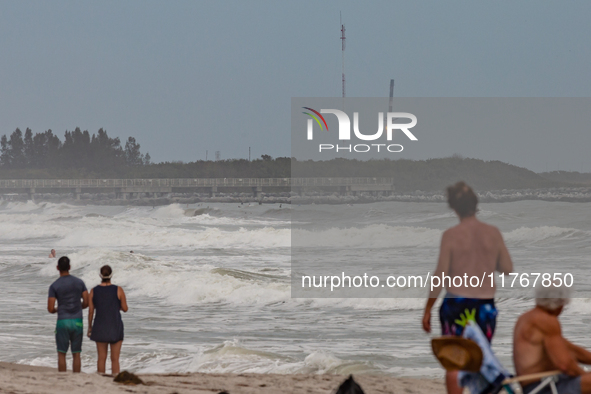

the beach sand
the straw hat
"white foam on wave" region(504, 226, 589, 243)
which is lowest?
"white foam on wave" region(504, 226, 589, 243)

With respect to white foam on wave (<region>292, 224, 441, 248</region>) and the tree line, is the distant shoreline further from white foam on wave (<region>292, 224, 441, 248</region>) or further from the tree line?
the tree line

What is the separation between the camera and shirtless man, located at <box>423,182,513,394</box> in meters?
3.78

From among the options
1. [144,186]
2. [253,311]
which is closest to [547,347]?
[253,311]

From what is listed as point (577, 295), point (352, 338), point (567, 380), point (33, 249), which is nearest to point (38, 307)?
point (352, 338)

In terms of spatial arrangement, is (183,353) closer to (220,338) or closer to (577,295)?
(220,338)

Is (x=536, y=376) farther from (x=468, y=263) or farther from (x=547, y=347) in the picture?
(x=468, y=263)

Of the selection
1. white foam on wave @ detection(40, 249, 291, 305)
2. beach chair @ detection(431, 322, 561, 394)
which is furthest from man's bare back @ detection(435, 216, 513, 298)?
white foam on wave @ detection(40, 249, 291, 305)

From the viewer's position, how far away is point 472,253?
3.81 metres

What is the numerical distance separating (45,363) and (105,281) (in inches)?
120

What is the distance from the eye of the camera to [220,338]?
10.5m

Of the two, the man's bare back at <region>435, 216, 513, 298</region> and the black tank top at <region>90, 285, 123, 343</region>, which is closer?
the man's bare back at <region>435, 216, 513, 298</region>

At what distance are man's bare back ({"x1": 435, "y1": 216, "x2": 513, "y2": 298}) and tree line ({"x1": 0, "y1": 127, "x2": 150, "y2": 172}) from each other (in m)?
142

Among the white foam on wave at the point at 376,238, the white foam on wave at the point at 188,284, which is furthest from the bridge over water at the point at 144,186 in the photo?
the white foam on wave at the point at 188,284

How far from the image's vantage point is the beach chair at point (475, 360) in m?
3.63
